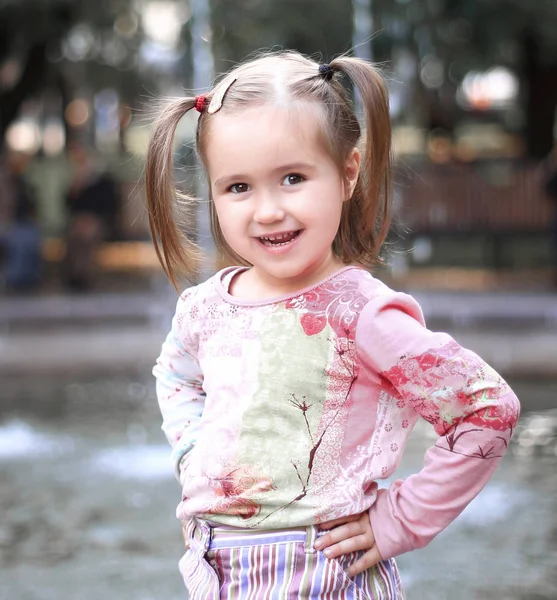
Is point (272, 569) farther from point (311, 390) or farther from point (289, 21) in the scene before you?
point (289, 21)

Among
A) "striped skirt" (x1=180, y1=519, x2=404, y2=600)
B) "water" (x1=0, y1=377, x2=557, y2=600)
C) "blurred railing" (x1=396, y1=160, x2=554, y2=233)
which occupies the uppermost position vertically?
"striped skirt" (x1=180, y1=519, x2=404, y2=600)

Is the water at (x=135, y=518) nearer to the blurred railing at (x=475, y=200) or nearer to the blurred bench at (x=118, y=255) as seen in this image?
the blurred railing at (x=475, y=200)

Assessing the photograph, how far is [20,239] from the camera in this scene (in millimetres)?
13773

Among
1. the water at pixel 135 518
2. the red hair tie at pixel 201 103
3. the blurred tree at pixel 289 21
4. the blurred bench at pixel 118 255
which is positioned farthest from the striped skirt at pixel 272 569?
the blurred bench at pixel 118 255

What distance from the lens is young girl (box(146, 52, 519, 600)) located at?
183cm

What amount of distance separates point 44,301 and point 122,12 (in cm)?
619

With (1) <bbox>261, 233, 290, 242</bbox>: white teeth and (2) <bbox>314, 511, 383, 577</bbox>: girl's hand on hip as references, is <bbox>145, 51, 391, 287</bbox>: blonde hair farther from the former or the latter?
(2) <bbox>314, 511, 383, 577</bbox>: girl's hand on hip

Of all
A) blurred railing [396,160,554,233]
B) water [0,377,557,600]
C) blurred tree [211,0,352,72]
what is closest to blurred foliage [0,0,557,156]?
blurred tree [211,0,352,72]

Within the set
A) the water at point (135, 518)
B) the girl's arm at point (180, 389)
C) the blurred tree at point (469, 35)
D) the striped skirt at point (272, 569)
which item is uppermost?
the girl's arm at point (180, 389)

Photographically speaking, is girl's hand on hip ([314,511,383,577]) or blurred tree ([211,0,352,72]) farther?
blurred tree ([211,0,352,72])

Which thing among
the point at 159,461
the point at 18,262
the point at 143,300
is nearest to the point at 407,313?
the point at 159,461

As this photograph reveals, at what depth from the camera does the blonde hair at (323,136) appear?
1.94m

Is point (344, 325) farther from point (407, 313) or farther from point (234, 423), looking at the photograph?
point (234, 423)

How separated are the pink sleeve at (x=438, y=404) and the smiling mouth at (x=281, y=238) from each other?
0.18 m
